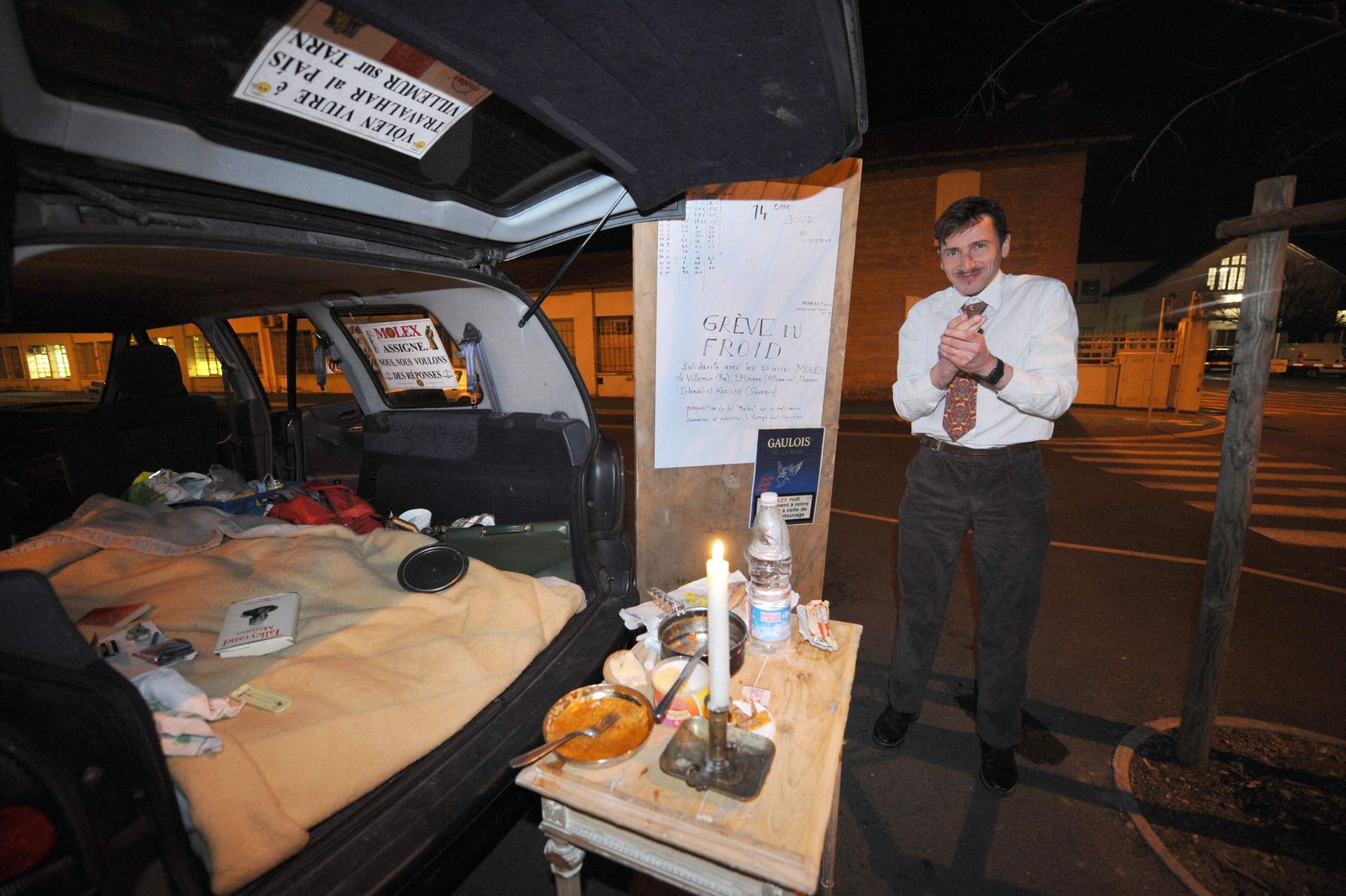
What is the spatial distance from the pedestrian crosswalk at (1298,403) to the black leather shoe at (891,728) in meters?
13.9

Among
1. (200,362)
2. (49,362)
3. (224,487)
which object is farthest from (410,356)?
(200,362)

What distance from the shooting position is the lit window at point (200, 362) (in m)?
21.3

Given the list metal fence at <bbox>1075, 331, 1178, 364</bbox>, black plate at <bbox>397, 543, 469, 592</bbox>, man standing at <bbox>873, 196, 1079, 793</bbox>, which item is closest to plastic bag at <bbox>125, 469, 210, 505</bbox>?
black plate at <bbox>397, 543, 469, 592</bbox>

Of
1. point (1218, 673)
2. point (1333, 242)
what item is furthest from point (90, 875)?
point (1333, 242)

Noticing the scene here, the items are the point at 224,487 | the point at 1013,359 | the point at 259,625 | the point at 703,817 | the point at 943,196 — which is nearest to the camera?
the point at 703,817

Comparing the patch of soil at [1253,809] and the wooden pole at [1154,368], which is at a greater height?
the wooden pole at [1154,368]

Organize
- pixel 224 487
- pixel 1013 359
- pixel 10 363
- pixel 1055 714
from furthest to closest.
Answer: pixel 10 363, pixel 224 487, pixel 1055 714, pixel 1013 359

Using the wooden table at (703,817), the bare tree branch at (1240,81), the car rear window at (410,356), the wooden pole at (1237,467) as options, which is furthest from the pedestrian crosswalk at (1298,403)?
the car rear window at (410,356)

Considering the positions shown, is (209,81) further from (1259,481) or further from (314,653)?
(1259,481)

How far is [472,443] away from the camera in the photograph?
3.01m

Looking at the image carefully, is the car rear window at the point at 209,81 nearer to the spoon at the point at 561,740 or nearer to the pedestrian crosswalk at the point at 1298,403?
the spoon at the point at 561,740

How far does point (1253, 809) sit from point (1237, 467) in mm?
1361

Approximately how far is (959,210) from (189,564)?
3.61 metres

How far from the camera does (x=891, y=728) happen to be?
264cm
